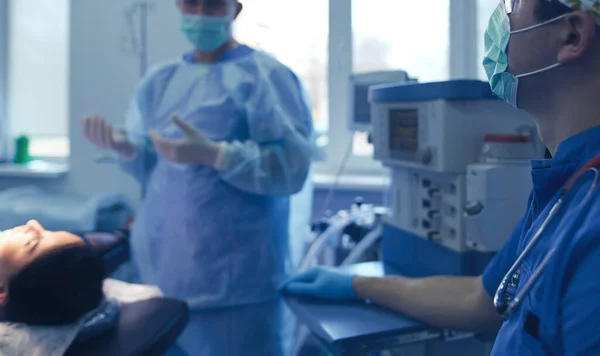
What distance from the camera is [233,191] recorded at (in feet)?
5.49

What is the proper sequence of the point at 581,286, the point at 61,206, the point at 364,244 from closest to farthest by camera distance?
the point at 581,286
the point at 364,244
the point at 61,206

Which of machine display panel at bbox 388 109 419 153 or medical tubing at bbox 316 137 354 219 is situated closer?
machine display panel at bbox 388 109 419 153

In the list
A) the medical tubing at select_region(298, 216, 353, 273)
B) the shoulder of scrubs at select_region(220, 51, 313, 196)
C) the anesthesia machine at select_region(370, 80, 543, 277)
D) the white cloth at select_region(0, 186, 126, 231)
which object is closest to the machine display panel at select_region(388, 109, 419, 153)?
the anesthesia machine at select_region(370, 80, 543, 277)

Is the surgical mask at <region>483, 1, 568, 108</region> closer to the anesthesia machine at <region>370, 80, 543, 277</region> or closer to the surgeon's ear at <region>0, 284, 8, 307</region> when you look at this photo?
the anesthesia machine at <region>370, 80, 543, 277</region>

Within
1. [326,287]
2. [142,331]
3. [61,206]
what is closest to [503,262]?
[326,287]

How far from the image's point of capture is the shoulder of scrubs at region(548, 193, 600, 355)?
638 millimetres

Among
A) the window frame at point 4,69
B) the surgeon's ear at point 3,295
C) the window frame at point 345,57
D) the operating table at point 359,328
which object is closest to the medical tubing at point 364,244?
the window frame at point 345,57

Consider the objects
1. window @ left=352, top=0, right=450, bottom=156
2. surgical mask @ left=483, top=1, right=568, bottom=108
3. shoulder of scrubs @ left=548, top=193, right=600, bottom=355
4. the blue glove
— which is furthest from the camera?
window @ left=352, top=0, right=450, bottom=156

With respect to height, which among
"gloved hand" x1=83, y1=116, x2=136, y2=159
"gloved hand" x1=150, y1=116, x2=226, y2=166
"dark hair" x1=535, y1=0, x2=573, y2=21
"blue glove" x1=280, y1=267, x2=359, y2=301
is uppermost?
"dark hair" x1=535, y1=0, x2=573, y2=21

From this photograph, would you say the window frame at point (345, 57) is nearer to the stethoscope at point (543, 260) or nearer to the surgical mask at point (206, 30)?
the surgical mask at point (206, 30)

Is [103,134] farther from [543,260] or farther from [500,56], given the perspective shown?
[543,260]

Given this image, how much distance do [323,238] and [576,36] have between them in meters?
1.36

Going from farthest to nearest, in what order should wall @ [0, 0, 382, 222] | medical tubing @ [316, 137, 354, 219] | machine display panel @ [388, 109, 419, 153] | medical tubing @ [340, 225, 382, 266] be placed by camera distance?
1. wall @ [0, 0, 382, 222]
2. medical tubing @ [316, 137, 354, 219]
3. medical tubing @ [340, 225, 382, 266]
4. machine display panel @ [388, 109, 419, 153]

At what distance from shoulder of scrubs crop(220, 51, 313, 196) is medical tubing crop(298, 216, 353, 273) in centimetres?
38
